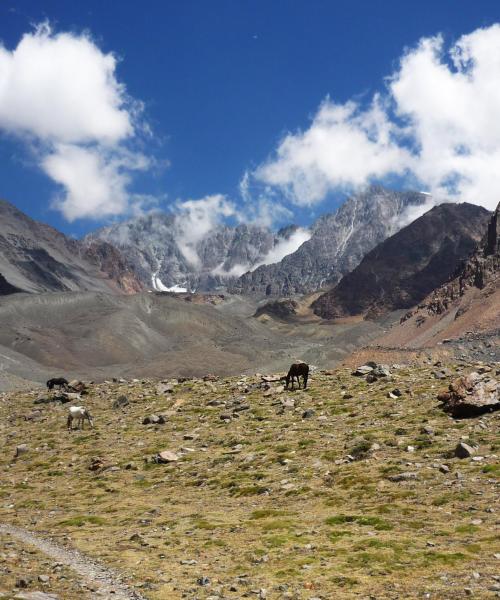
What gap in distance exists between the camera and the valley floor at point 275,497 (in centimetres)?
1620

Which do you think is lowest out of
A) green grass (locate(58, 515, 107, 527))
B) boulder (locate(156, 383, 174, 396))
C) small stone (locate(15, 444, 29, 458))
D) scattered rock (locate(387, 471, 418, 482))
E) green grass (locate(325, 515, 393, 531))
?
green grass (locate(58, 515, 107, 527))

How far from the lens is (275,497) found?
25.1 meters

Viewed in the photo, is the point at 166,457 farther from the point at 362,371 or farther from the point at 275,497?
the point at 362,371

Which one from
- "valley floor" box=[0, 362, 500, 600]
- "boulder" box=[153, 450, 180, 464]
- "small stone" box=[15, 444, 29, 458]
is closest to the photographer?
"valley floor" box=[0, 362, 500, 600]

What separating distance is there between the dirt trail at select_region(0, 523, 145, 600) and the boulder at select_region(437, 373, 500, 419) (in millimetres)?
20410

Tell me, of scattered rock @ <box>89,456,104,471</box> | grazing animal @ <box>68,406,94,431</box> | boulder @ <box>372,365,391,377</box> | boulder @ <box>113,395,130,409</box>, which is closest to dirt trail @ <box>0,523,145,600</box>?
scattered rock @ <box>89,456,104,471</box>

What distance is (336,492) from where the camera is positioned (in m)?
24.2

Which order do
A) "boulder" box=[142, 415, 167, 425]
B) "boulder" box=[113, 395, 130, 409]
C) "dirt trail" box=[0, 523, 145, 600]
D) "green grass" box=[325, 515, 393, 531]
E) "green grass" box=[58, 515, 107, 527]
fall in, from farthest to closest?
"boulder" box=[113, 395, 130, 409] < "boulder" box=[142, 415, 167, 425] < "green grass" box=[58, 515, 107, 527] < "green grass" box=[325, 515, 393, 531] < "dirt trail" box=[0, 523, 145, 600]

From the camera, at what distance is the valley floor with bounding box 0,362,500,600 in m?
16.2

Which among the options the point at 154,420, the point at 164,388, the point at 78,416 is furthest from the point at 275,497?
the point at 164,388

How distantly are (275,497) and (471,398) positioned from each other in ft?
41.1

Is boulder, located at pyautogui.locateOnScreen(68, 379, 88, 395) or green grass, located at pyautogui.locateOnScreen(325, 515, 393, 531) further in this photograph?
boulder, located at pyautogui.locateOnScreen(68, 379, 88, 395)

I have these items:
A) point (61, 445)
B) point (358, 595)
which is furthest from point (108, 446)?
point (358, 595)

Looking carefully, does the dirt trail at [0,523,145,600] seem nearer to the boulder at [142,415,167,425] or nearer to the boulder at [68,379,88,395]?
the boulder at [142,415,167,425]
